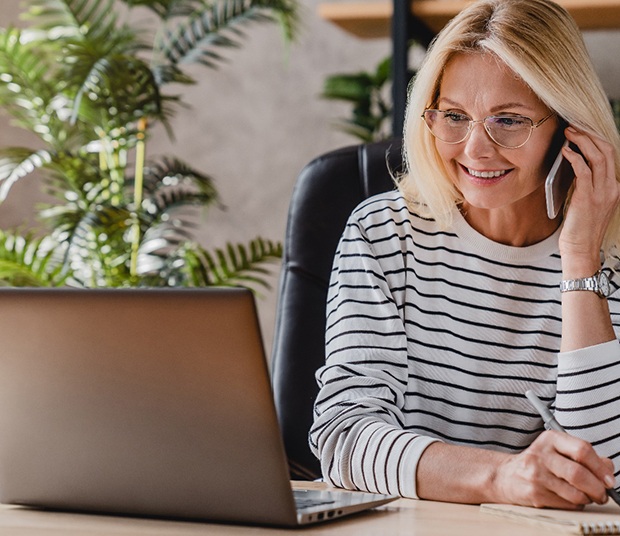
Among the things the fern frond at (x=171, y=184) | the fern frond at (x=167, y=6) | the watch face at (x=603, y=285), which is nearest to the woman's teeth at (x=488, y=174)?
the watch face at (x=603, y=285)

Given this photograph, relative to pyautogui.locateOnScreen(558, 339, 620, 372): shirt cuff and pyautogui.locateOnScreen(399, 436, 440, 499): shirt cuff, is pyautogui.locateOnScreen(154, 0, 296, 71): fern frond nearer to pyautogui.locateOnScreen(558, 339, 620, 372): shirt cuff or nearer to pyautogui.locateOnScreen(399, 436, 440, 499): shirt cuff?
pyautogui.locateOnScreen(558, 339, 620, 372): shirt cuff

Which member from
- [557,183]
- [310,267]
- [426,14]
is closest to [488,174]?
[557,183]

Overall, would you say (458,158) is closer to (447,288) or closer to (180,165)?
(447,288)

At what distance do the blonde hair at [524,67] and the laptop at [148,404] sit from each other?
0.71m

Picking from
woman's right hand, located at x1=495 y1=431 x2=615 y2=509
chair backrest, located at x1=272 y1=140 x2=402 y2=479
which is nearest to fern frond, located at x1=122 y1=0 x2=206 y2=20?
chair backrest, located at x1=272 y1=140 x2=402 y2=479

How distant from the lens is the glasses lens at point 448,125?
1.33 m

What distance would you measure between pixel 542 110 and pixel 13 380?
33.5 inches

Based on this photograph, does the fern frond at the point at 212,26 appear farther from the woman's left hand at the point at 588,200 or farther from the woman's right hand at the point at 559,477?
the woman's right hand at the point at 559,477

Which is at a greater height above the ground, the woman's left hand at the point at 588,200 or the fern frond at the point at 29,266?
the woman's left hand at the point at 588,200

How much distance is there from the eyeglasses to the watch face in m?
0.22

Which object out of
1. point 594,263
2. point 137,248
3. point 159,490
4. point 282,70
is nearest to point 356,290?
point 594,263

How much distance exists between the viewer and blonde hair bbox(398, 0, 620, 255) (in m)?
1.30

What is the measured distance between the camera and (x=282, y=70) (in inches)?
125

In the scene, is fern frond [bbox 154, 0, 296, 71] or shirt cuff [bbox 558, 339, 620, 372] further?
fern frond [bbox 154, 0, 296, 71]
